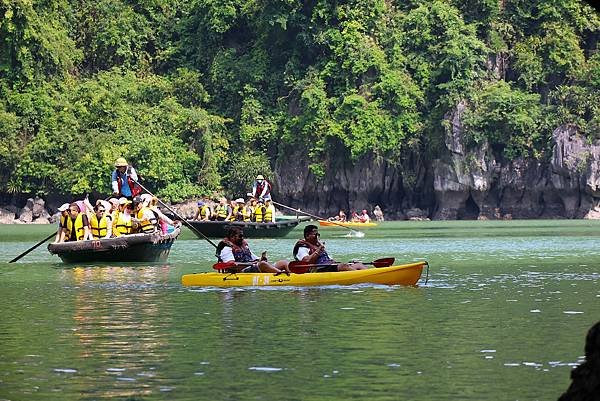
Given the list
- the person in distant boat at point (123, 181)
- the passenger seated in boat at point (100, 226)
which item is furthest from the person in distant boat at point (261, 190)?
the passenger seated in boat at point (100, 226)

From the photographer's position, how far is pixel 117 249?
29906 mm

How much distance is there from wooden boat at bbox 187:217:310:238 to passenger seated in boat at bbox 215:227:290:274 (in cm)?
1959

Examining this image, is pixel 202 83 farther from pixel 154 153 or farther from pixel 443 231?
pixel 443 231

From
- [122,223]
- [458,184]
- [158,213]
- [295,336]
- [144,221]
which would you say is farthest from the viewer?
[458,184]

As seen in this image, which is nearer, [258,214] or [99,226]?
[99,226]

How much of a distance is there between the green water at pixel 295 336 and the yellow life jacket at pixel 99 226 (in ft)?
8.62

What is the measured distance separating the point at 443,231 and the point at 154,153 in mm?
20293

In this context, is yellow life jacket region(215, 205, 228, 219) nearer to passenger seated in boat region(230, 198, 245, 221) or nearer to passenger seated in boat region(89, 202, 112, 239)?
passenger seated in boat region(230, 198, 245, 221)

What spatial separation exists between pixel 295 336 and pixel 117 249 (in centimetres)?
1458

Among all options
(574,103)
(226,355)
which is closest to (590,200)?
(574,103)

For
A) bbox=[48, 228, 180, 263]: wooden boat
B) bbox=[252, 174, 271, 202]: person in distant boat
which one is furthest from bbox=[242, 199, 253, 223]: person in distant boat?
bbox=[48, 228, 180, 263]: wooden boat

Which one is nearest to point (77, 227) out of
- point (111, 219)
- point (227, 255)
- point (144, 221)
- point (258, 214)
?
point (111, 219)

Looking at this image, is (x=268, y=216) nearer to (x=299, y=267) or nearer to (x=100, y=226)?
(x=100, y=226)

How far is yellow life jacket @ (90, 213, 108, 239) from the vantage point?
100 ft
